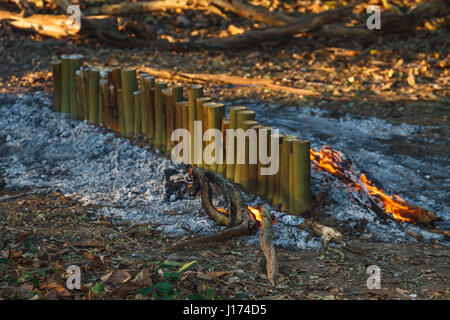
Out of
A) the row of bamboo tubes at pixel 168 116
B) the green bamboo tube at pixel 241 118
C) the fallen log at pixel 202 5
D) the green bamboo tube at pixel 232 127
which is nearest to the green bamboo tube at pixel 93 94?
the row of bamboo tubes at pixel 168 116

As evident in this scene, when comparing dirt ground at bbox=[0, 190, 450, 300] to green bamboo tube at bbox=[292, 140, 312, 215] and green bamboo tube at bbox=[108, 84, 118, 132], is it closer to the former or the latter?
green bamboo tube at bbox=[292, 140, 312, 215]

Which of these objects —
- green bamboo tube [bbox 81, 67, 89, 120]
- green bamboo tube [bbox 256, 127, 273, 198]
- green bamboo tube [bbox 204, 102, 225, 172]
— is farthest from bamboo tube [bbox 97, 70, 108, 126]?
green bamboo tube [bbox 256, 127, 273, 198]

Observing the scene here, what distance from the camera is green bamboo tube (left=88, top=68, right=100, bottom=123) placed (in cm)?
795

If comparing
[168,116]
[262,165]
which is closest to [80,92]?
[168,116]

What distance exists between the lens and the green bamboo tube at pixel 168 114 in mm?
7047

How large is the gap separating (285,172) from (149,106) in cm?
228

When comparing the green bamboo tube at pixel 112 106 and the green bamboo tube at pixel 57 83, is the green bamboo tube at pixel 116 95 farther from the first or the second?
the green bamboo tube at pixel 57 83

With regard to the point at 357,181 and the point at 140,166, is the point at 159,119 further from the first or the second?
the point at 357,181

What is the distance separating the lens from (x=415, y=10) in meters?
11.8

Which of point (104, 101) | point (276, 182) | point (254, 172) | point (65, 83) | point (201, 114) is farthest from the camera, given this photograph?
point (65, 83)

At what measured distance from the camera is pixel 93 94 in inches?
319
